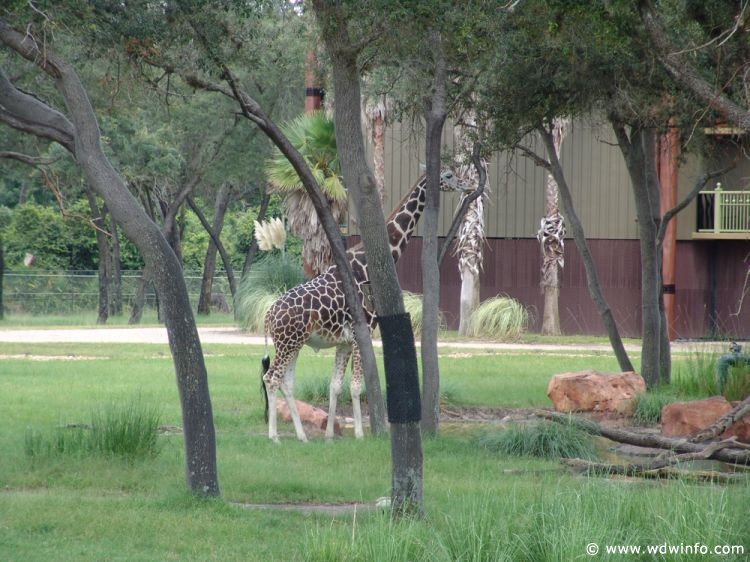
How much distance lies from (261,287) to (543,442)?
2035 cm

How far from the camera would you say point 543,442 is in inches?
462

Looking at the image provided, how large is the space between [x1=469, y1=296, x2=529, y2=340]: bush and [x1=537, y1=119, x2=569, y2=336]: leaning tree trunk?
3.59ft

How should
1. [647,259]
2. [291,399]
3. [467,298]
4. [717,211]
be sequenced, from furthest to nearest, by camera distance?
1. [467,298]
2. [717,211]
3. [647,259]
4. [291,399]

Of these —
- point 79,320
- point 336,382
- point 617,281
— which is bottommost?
point 336,382

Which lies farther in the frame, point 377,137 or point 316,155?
point 377,137

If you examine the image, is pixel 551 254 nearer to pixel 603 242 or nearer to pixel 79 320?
pixel 603 242

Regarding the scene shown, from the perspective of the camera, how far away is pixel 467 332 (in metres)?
30.5

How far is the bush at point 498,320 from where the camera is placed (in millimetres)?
29594

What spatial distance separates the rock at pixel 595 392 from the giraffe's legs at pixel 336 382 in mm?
3387

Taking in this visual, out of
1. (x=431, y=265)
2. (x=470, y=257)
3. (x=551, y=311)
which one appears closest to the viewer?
(x=431, y=265)

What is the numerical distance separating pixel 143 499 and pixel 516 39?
689 cm

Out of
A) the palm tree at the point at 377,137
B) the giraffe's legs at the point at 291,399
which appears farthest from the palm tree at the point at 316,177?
the giraffe's legs at the point at 291,399

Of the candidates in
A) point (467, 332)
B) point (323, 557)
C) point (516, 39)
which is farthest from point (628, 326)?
point (323, 557)

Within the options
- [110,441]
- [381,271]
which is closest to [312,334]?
[110,441]
